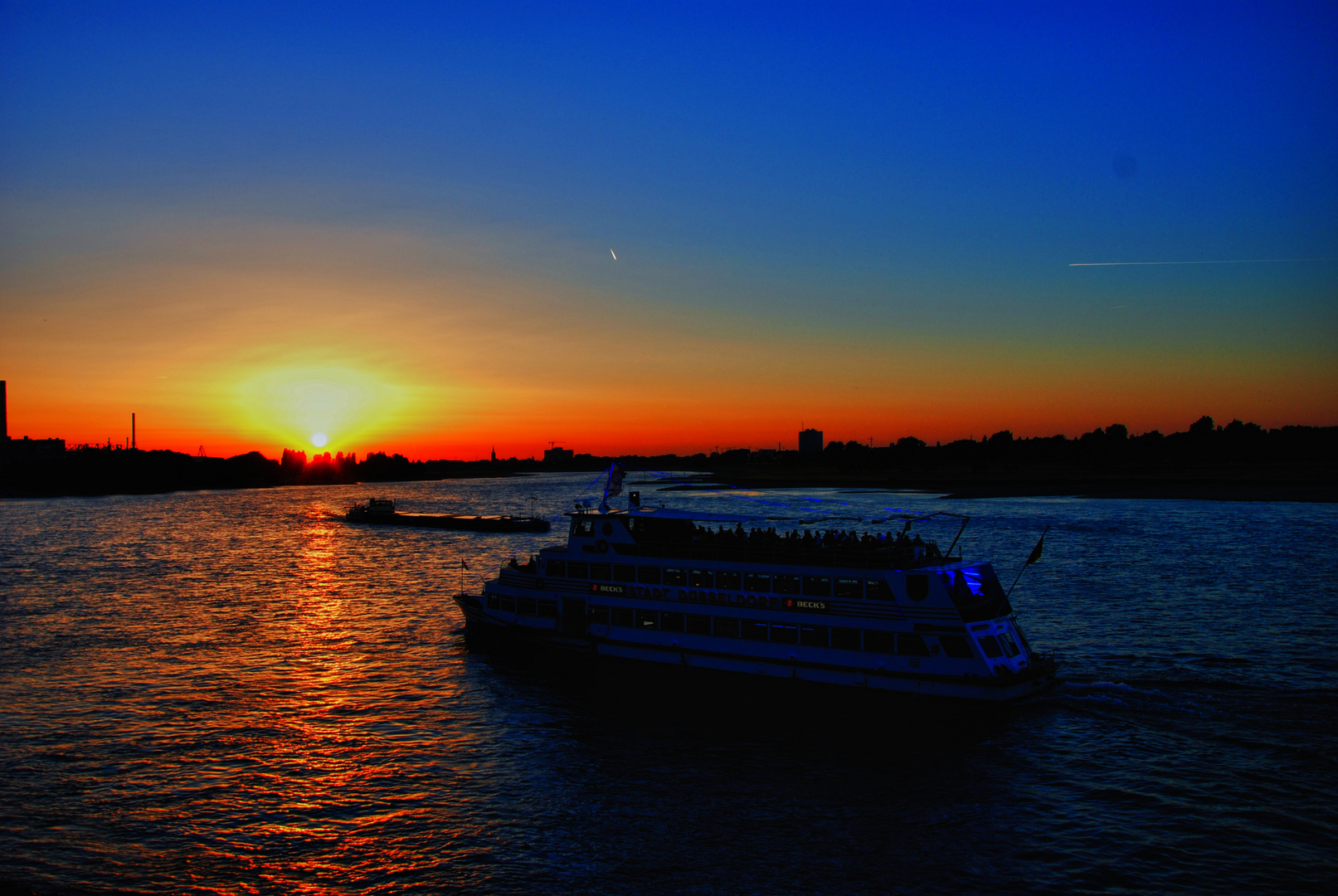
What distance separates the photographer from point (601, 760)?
29016mm

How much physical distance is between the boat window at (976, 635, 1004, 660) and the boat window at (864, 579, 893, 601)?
145 inches

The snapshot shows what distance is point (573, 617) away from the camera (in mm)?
41719

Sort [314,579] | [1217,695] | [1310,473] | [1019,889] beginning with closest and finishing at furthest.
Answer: [1019,889] < [1217,695] < [314,579] < [1310,473]

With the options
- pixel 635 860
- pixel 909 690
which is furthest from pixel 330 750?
pixel 909 690

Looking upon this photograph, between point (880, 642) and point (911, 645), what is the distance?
1.23 meters

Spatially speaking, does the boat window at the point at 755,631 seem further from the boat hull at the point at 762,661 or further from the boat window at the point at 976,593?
the boat window at the point at 976,593

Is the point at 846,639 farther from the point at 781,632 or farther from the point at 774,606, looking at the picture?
the point at 774,606

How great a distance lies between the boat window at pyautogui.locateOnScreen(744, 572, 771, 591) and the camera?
36.4m

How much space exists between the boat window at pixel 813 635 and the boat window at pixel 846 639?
0.41 meters

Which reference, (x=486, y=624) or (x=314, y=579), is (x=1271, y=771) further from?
(x=314, y=579)

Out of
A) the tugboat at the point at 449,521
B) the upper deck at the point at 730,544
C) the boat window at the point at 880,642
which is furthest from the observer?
the tugboat at the point at 449,521

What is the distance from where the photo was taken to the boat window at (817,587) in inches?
1375

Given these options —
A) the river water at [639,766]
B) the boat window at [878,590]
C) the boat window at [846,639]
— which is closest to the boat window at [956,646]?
the river water at [639,766]

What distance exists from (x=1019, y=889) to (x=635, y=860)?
31.2 ft
